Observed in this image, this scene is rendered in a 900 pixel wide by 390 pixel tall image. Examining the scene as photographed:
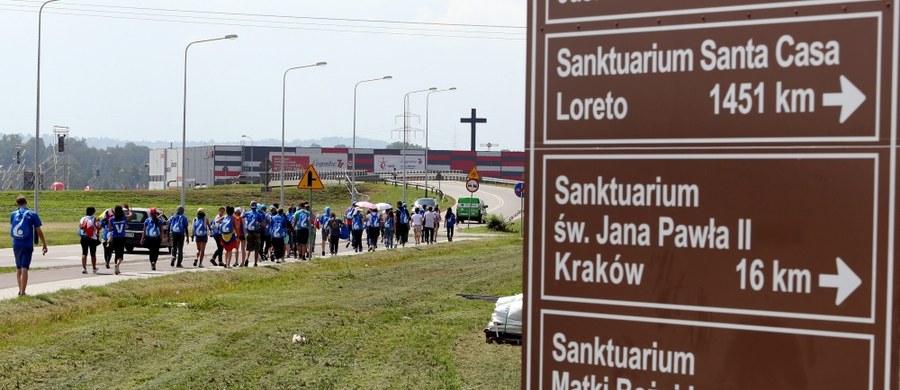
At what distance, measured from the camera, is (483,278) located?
24.4 meters

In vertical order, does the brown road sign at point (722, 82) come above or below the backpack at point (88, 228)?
above

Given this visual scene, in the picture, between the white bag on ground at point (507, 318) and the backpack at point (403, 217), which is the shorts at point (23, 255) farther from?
the backpack at point (403, 217)

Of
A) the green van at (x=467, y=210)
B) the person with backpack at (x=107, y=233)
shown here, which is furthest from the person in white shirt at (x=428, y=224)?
the green van at (x=467, y=210)

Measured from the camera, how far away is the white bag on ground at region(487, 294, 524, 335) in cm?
1355

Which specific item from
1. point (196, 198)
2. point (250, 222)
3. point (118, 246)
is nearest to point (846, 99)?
point (118, 246)

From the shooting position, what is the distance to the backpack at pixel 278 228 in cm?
2942

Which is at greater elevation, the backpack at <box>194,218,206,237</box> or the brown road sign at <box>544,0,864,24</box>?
the brown road sign at <box>544,0,864,24</box>

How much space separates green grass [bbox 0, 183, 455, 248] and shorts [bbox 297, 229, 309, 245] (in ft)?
137

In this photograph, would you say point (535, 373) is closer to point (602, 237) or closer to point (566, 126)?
point (602, 237)

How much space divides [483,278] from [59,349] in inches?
481

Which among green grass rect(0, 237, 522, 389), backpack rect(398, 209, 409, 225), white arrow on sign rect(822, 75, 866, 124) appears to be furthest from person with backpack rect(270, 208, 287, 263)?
white arrow on sign rect(822, 75, 866, 124)

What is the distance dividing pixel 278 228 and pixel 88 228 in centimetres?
592

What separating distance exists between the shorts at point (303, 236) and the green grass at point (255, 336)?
7.13 m

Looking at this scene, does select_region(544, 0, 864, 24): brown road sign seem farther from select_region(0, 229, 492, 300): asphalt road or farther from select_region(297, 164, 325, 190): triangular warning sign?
select_region(297, 164, 325, 190): triangular warning sign
